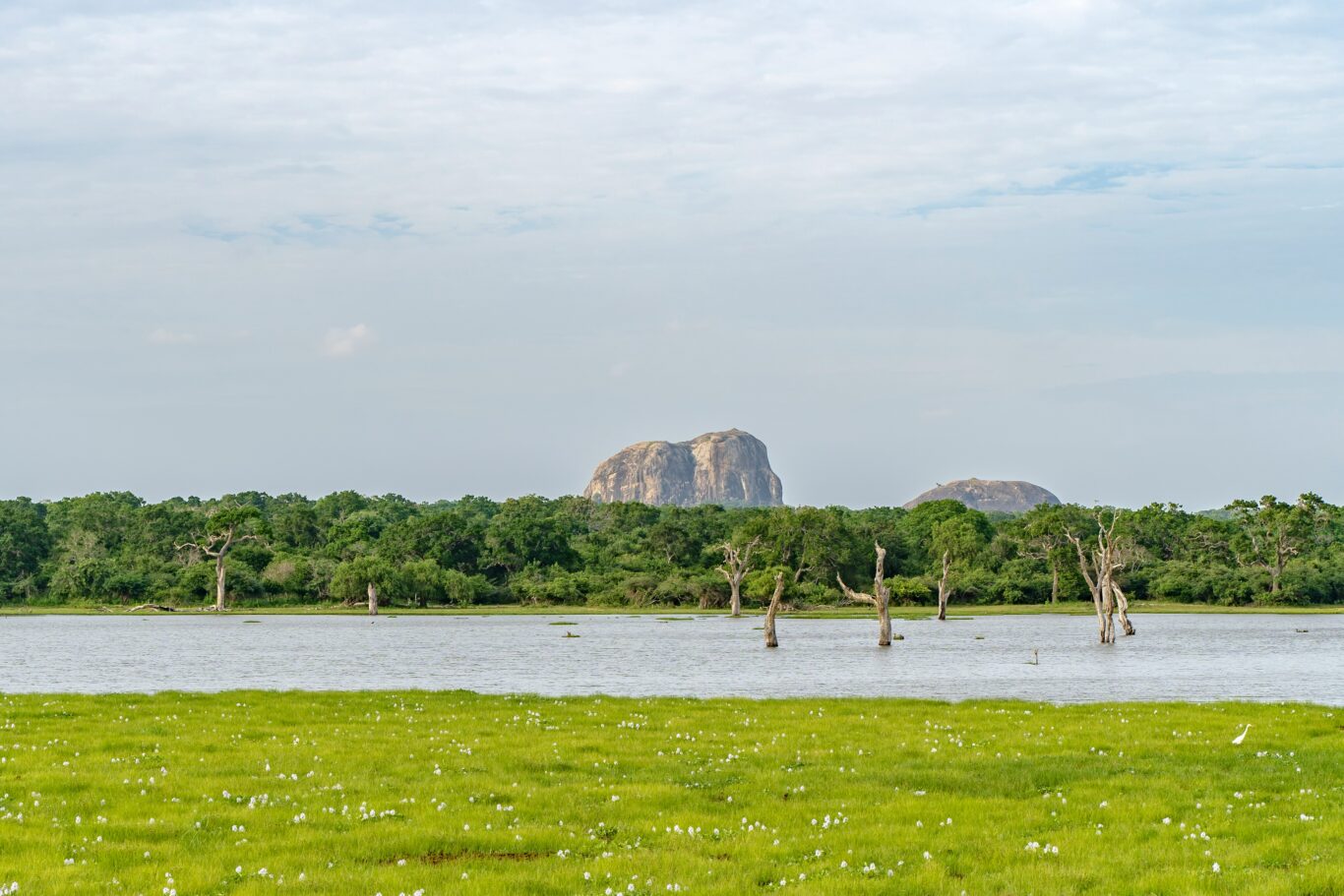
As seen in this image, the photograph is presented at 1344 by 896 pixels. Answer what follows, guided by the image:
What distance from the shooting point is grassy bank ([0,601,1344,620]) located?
471 feet

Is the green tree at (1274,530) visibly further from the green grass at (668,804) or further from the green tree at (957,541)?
the green grass at (668,804)

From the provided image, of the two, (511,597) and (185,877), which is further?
(511,597)

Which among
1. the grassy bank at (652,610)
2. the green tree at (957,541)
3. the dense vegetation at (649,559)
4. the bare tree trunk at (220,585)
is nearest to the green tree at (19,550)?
the dense vegetation at (649,559)

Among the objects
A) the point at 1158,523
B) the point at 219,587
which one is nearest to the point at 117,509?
the point at 219,587

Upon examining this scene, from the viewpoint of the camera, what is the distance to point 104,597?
156125 millimetres

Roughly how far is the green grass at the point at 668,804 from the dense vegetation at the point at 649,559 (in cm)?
11751

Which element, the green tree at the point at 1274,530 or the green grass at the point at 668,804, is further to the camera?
the green tree at the point at 1274,530

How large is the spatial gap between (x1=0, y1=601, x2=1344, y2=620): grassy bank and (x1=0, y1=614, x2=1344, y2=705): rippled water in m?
18.4

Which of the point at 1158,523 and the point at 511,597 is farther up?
the point at 1158,523

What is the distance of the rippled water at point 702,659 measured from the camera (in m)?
51.6

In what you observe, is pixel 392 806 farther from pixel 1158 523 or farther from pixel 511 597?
pixel 1158 523

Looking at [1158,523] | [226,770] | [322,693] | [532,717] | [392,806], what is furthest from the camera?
[1158,523]

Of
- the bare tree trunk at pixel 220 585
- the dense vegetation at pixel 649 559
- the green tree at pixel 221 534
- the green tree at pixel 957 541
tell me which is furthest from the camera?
the green tree at pixel 957 541

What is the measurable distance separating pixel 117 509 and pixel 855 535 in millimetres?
99847
